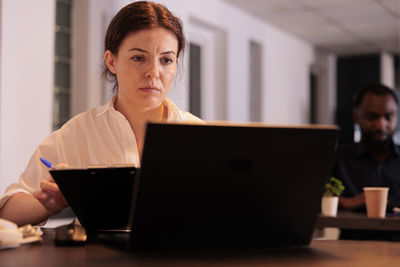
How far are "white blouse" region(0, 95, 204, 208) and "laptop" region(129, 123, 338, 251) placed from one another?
0.71 metres

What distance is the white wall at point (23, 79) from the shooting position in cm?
409

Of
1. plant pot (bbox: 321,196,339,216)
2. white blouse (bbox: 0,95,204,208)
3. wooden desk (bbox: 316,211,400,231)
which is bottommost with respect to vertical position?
wooden desk (bbox: 316,211,400,231)

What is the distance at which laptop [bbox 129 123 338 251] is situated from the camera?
0.99 meters

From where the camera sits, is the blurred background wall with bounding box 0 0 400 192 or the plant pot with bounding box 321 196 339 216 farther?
the blurred background wall with bounding box 0 0 400 192

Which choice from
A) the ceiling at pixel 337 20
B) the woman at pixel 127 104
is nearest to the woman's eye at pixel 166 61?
the woman at pixel 127 104

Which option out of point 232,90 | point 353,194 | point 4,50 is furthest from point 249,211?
point 232,90

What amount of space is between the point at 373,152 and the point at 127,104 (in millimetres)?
1780

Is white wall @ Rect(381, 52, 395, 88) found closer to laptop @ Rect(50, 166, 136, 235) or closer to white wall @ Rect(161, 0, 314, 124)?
white wall @ Rect(161, 0, 314, 124)

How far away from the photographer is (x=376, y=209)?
2.39 meters

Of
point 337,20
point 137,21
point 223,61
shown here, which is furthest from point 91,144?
point 337,20

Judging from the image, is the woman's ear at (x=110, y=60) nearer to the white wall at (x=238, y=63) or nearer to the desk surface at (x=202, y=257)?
the desk surface at (x=202, y=257)

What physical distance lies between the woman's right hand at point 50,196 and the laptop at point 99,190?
17 centimetres

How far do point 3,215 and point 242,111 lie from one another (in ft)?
19.6

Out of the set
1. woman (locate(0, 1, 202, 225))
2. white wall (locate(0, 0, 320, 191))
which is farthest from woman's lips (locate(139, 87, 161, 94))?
white wall (locate(0, 0, 320, 191))
